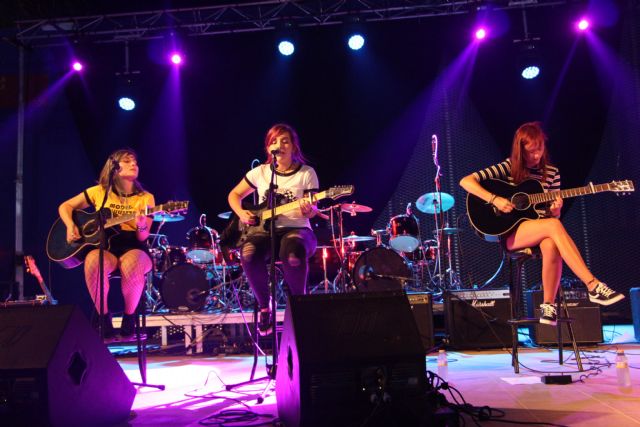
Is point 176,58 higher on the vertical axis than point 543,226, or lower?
higher

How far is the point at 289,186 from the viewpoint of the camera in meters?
4.06

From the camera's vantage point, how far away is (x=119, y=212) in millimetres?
4164

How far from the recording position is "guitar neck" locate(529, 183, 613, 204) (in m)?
3.88

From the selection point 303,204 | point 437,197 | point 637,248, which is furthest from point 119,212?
point 637,248

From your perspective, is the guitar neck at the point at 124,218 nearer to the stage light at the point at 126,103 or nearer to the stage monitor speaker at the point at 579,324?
the stage monitor speaker at the point at 579,324

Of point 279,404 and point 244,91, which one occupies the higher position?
point 244,91

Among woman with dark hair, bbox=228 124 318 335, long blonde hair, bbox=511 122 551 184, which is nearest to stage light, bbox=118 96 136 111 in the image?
woman with dark hair, bbox=228 124 318 335

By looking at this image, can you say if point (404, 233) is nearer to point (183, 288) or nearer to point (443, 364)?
point (183, 288)

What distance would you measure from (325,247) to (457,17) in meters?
4.13

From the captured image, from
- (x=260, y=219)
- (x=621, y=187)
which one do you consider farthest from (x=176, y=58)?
(x=621, y=187)

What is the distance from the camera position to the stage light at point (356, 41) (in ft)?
25.7

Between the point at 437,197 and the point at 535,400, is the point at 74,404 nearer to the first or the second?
the point at 535,400

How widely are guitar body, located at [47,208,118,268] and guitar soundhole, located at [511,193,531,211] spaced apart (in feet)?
9.89

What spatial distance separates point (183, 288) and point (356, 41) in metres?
4.30
